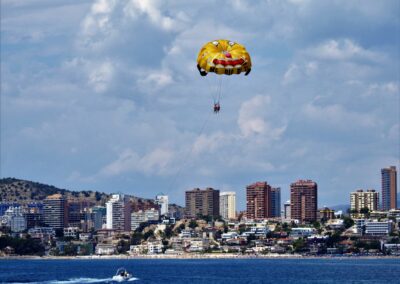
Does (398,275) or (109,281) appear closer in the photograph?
(109,281)

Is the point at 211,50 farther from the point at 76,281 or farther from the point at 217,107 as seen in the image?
the point at 76,281

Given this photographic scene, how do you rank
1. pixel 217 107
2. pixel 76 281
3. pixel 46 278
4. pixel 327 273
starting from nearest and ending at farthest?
pixel 217 107
pixel 76 281
pixel 46 278
pixel 327 273

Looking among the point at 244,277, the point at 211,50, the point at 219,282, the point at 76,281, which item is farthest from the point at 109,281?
the point at 211,50

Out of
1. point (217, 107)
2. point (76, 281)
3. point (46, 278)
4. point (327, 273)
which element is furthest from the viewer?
point (327, 273)

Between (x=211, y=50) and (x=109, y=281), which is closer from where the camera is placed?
(x=211, y=50)

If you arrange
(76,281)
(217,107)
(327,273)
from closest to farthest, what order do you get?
(217,107)
(76,281)
(327,273)

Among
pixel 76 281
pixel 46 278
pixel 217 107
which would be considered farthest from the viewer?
pixel 46 278

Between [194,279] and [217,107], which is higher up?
[217,107]

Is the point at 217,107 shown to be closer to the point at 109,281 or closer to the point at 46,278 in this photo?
the point at 109,281

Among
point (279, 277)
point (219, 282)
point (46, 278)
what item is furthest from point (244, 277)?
point (46, 278)
